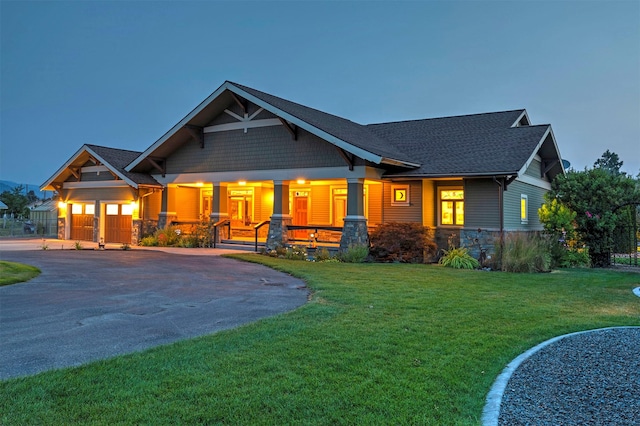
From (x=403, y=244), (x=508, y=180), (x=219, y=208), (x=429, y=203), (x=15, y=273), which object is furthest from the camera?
(x=219, y=208)

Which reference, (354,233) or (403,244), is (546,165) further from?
(354,233)

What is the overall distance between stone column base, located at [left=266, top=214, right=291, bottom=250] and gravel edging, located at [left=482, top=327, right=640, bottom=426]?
1343 cm

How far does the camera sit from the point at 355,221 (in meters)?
17.0

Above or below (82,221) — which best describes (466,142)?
above

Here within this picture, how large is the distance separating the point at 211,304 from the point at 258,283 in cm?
257

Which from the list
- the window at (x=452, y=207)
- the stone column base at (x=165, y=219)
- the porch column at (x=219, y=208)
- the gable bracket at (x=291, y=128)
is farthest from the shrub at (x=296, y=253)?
the stone column base at (x=165, y=219)

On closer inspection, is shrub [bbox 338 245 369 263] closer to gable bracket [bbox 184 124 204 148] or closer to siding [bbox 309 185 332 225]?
siding [bbox 309 185 332 225]

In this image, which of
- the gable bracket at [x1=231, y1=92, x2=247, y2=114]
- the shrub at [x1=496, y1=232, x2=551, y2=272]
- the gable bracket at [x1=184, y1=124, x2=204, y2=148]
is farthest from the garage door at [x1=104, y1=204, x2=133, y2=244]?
the shrub at [x1=496, y1=232, x2=551, y2=272]

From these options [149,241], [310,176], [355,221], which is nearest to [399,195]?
[355,221]

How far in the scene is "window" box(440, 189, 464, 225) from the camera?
17703 mm

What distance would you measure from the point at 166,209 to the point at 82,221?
248 inches

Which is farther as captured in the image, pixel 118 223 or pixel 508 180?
pixel 118 223

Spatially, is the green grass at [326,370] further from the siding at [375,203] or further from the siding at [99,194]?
the siding at [99,194]

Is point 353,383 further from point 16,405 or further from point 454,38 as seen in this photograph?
point 454,38
